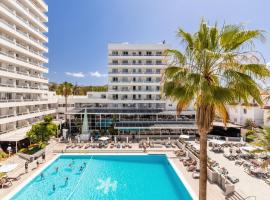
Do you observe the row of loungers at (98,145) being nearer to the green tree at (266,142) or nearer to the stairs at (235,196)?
the stairs at (235,196)

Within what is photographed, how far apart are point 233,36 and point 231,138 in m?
40.5

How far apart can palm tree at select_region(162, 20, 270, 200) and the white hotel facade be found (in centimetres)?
3314

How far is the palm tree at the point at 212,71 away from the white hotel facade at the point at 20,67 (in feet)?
109

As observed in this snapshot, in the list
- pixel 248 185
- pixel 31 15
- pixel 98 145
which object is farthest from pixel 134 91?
pixel 248 185

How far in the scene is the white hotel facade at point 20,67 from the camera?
3816 centimetres

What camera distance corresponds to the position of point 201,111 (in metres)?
10.1

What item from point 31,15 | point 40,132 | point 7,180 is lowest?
point 7,180

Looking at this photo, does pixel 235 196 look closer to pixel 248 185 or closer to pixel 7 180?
pixel 248 185

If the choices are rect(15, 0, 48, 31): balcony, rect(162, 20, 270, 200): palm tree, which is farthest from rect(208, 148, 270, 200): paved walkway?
rect(15, 0, 48, 31): balcony

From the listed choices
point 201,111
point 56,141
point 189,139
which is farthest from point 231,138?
point 201,111

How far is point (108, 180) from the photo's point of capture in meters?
29.0

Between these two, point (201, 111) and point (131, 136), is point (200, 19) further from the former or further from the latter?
point (131, 136)

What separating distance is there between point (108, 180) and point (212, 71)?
23080 millimetres

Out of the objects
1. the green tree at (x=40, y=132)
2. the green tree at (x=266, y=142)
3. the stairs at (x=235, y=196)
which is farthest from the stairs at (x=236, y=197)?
the green tree at (x=40, y=132)
